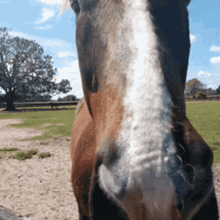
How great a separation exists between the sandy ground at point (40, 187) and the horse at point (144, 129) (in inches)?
104

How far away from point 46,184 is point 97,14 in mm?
3818

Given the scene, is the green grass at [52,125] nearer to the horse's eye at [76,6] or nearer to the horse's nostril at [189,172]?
the horse's eye at [76,6]

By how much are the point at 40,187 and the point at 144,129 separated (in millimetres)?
3895

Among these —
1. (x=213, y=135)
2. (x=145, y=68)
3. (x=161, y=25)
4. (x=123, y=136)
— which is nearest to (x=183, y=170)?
(x=123, y=136)

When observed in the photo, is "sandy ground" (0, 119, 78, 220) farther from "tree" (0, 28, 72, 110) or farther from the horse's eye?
"tree" (0, 28, 72, 110)

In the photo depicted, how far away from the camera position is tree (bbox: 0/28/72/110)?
88.0 ft

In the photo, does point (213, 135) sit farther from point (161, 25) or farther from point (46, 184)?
point (161, 25)

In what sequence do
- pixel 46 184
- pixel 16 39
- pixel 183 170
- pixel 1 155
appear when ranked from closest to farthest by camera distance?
pixel 183 170 < pixel 46 184 < pixel 1 155 < pixel 16 39

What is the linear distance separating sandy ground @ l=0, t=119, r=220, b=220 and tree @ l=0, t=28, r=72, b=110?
2408cm

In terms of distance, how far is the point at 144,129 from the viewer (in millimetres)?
872

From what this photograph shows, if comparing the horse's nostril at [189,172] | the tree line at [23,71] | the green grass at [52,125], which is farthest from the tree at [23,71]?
the horse's nostril at [189,172]

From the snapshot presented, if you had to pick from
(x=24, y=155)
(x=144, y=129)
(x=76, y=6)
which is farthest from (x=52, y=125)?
(x=144, y=129)

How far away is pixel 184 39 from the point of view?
154 cm

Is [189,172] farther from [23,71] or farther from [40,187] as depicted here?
[23,71]
